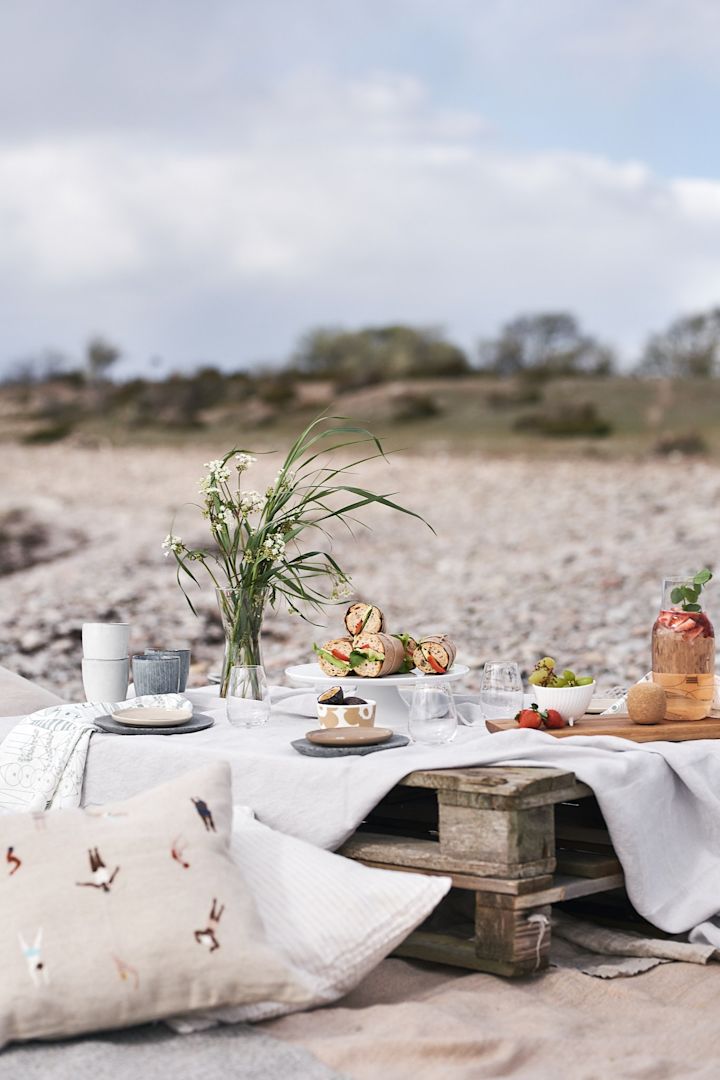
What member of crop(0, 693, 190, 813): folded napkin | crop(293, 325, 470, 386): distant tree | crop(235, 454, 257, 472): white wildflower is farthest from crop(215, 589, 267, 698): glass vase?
crop(293, 325, 470, 386): distant tree

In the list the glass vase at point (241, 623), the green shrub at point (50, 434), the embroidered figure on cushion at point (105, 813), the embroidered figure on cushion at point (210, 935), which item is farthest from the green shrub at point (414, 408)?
the embroidered figure on cushion at point (210, 935)

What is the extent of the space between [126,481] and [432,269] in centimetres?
1417

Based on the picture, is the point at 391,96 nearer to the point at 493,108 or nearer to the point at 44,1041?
the point at 493,108

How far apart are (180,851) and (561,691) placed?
3.65 feet

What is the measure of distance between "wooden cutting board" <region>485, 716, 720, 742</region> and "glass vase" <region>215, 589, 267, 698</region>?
75cm

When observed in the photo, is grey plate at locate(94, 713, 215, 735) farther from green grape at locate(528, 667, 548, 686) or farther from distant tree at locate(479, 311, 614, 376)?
distant tree at locate(479, 311, 614, 376)

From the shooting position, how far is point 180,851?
2.48 m

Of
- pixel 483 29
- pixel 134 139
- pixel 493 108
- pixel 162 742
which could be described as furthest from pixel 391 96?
pixel 162 742

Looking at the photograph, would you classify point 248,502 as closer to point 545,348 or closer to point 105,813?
point 105,813

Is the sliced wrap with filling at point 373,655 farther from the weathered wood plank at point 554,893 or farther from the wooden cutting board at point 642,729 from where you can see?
the weathered wood plank at point 554,893

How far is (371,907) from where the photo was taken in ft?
8.60

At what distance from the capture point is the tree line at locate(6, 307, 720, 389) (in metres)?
28.2

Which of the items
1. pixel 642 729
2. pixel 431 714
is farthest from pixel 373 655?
pixel 642 729

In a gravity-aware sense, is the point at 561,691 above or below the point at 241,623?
below
